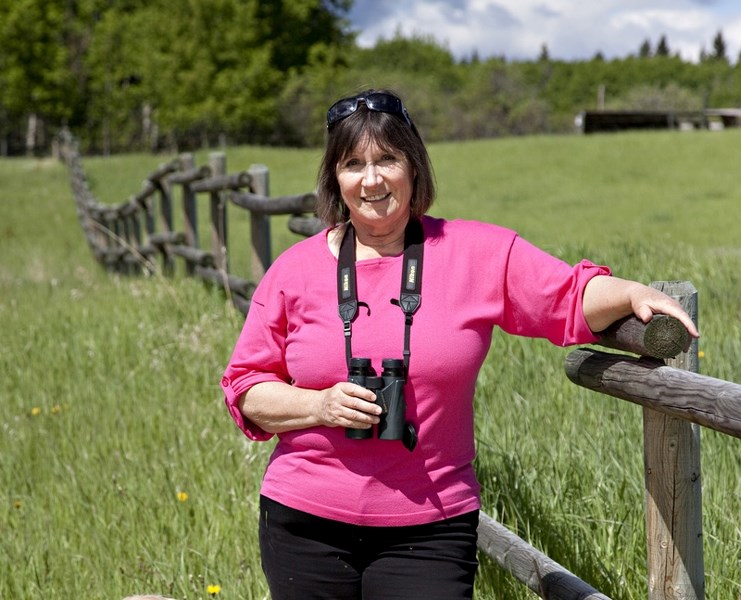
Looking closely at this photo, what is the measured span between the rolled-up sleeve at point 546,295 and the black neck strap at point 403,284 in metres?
0.21

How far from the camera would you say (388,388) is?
6.73 ft

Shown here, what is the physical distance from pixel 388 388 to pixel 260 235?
4.85m

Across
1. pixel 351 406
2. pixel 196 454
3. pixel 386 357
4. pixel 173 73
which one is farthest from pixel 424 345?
pixel 173 73

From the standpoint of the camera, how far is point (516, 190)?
25625mm

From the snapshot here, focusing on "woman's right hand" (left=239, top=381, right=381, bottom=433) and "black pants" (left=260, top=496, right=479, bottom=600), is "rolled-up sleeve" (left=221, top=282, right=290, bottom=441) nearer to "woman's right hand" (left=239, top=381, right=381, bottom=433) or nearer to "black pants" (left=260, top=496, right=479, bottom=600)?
"woman's right hand" (left=239, top=381, right=381, bottom=433)

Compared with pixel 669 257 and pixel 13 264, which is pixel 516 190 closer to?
pixel 13 264

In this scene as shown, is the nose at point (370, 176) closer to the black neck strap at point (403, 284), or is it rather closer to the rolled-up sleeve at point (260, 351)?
the black neck strap at point (403, 284)

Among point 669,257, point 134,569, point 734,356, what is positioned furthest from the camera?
point 669,257

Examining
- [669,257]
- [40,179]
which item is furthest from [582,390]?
[40,179]

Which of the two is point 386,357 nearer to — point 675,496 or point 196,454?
point 675,496

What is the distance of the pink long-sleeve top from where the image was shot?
2.17m

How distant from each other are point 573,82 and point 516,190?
14764 cm

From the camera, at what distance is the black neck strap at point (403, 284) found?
213 centimetres

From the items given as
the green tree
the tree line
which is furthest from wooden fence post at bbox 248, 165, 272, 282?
the green tree
